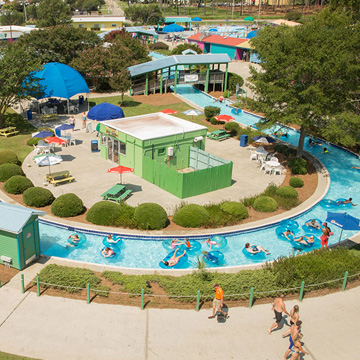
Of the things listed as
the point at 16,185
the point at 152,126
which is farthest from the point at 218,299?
the point at 152,126

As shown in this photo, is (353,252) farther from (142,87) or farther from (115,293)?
(142,87)

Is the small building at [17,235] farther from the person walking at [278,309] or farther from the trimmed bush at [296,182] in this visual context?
the trimmed bush at [296,182]

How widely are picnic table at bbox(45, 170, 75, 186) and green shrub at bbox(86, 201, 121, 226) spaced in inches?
201

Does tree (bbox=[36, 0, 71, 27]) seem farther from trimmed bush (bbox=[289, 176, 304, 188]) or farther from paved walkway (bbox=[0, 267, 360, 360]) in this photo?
paved walkway (bbox=[0, 267, 360, 360])

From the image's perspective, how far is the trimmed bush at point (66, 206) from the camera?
2156cm

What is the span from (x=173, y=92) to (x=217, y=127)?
13.1 m

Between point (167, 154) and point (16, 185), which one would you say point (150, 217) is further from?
point (16, 185)

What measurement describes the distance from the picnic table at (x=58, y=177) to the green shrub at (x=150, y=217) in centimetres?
674

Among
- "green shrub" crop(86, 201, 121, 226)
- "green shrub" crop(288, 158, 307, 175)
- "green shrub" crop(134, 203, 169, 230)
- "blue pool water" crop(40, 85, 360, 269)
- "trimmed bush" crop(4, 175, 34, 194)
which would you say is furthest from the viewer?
"green shrub" crop(288, 158, 307, 175)

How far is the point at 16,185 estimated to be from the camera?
2380 centimetres

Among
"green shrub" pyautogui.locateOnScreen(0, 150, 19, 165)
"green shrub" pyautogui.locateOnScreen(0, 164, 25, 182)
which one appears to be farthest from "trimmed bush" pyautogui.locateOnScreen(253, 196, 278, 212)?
"green shrub" pyautogui.locateOnScreen(0, 150, 19, 165)

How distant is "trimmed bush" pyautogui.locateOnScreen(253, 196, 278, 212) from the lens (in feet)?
76.3

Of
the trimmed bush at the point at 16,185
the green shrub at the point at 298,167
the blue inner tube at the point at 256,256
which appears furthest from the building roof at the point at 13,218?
the green shrub at the point at 298,167

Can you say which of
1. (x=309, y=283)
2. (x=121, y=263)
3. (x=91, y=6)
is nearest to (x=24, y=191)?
(x=121, y=263)
